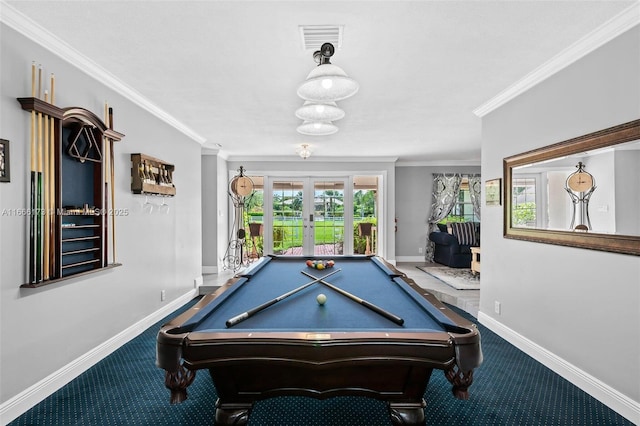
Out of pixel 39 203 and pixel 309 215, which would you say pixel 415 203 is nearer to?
pixel 309 215

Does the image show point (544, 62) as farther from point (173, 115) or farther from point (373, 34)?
point (173, 115)

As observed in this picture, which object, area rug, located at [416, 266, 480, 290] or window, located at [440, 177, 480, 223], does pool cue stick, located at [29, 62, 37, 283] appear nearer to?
area rug, located at [416, 266, 480, 290]

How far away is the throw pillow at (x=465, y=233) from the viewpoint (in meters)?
6.51

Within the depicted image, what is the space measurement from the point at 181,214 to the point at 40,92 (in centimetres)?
246

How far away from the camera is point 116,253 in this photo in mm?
3035

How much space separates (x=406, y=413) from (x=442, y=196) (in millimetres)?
6738

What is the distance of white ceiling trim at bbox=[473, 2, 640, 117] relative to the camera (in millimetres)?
1926

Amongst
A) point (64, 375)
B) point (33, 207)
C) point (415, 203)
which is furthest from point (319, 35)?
point (415, 203)

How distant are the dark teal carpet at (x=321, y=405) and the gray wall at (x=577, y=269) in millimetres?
301

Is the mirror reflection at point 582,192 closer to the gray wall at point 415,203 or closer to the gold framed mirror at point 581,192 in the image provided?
the gold framed mirror at point 581,192

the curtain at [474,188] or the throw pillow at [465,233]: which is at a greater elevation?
the curtain at [474,188]

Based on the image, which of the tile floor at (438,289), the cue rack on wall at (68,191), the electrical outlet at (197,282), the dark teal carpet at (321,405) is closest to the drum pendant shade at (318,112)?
the cue rack on wall at (68,191)

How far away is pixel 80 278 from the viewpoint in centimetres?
256

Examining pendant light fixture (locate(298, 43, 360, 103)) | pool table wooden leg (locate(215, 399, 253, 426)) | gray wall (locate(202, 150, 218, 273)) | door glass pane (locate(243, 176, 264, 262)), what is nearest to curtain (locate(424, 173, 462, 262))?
door glass pane (locate(243, 176, 264, 262))
